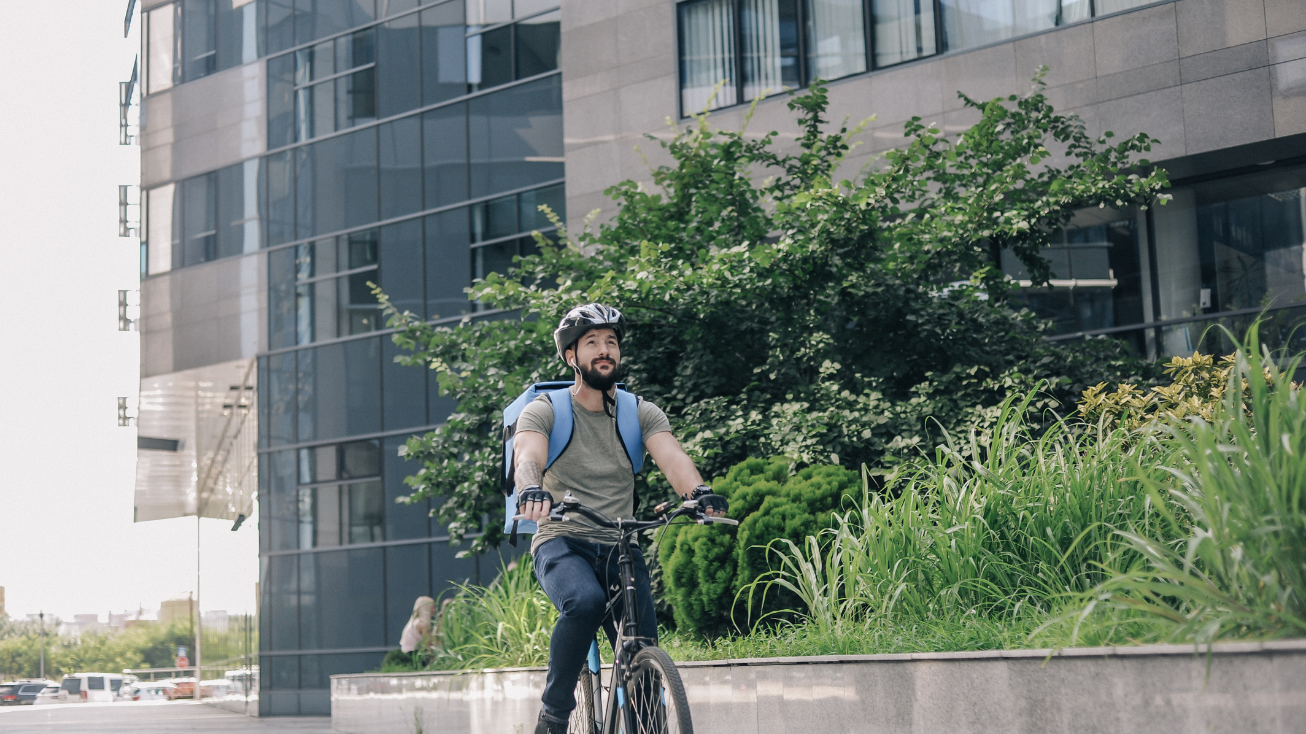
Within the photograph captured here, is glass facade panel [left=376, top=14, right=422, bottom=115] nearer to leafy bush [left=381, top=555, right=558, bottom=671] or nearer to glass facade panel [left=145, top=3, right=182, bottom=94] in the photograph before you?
glass facade panel [left=145, top=3, right=182, bottom=94]

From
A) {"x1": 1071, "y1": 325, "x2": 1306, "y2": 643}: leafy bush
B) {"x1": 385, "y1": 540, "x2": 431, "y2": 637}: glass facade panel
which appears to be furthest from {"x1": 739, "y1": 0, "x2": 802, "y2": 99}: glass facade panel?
{"x1": 1071, "y1": 325, "x2": 1306, "y2": 643}: leafy bush

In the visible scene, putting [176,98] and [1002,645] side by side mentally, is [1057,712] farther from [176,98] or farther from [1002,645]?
[176,98]

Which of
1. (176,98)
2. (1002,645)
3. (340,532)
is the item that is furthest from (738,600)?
(176,98)

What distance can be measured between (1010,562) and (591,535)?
87.2 inches

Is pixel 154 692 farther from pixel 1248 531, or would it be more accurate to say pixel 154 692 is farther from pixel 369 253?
pixel 1248 531

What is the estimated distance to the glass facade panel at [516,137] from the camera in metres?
20.2

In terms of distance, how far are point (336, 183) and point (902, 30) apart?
10.8 meters

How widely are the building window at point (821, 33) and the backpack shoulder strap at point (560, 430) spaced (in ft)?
38.8

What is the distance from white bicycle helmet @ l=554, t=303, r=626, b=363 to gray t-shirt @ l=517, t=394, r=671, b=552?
0.90ft

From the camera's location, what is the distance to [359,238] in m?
22.3

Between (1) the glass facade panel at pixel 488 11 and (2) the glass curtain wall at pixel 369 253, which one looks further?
(1) the glass facade panel at pixel 488 11

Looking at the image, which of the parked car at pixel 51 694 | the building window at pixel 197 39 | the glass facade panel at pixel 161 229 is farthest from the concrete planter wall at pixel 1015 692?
the parked car at pixel 51 694

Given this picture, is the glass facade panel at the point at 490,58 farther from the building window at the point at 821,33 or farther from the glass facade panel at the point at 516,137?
the building window at the point at 821,33

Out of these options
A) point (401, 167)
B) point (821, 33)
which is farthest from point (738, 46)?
point (401, 167)
